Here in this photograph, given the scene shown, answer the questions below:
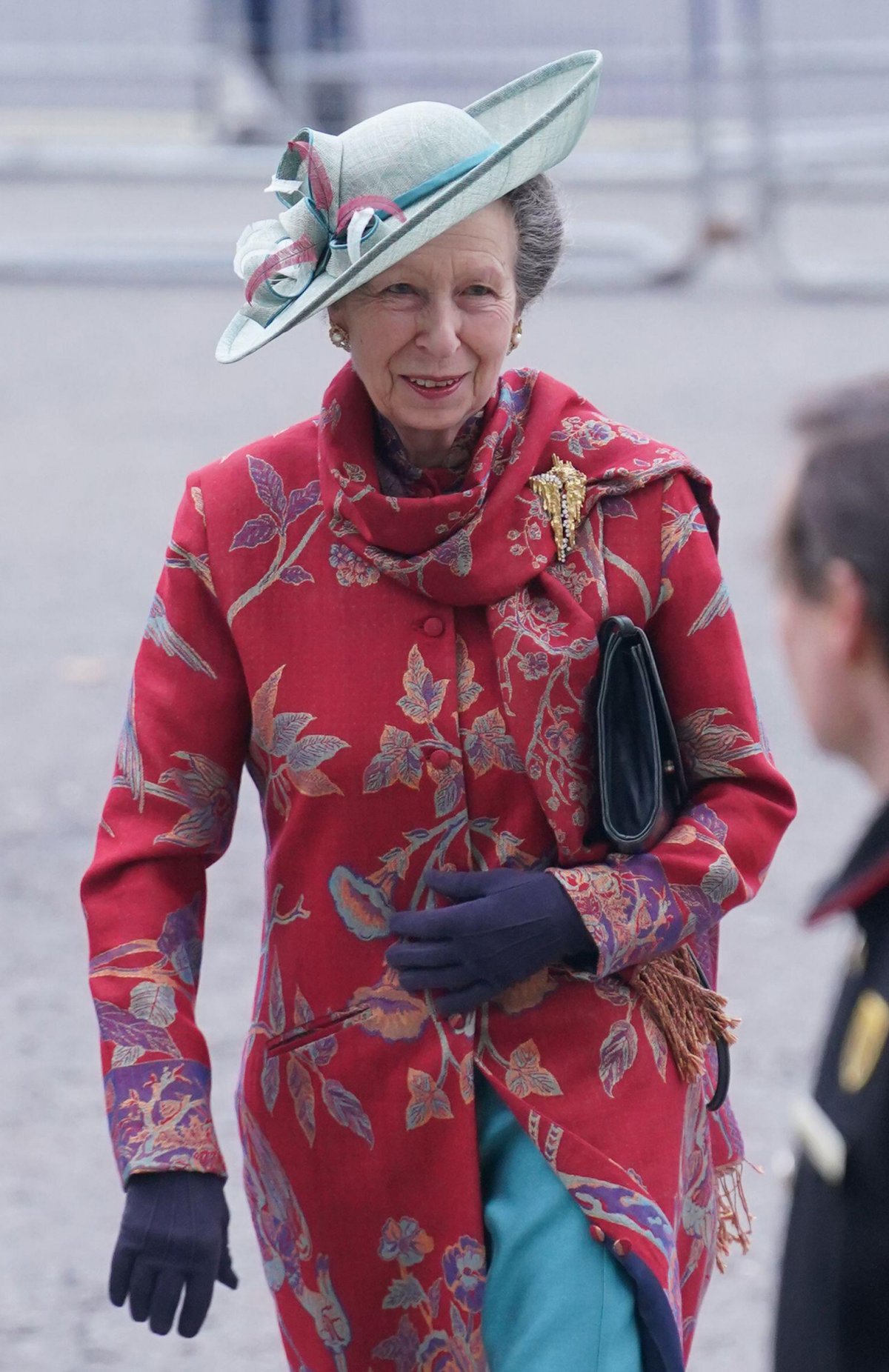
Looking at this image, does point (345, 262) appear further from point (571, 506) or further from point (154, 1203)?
point (154, 1203)

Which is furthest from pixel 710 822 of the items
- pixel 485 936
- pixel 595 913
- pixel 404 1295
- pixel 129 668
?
pixel 129 668

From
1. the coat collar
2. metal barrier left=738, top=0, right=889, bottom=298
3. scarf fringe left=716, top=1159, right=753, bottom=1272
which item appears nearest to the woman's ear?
the coat collar

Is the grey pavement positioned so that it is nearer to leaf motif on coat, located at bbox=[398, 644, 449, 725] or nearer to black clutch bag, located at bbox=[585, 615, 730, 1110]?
black clutch bag, located at bbox=[585, 615, 730, 1110]

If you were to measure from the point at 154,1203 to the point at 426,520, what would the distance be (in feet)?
2.42

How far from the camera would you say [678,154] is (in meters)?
12.8

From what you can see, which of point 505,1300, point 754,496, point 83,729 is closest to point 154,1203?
point 505,1300

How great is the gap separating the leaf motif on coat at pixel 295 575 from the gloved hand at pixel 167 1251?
61 centimetres

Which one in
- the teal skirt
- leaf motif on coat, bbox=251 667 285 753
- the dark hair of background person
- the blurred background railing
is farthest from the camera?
the blurred background railing

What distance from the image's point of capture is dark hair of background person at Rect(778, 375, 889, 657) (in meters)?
1.53

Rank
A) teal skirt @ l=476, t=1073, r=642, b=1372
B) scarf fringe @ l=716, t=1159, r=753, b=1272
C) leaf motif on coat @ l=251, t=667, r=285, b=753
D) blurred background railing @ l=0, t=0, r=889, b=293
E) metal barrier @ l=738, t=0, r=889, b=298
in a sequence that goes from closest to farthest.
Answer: teal skirt @ l=476, t=1073, r=642, b=1372 < leaf motif on coat @ l=251, t=667, r=285, b=753 < scarf fringe @ l=716, t=1159, r=753, b=1272 < metal barrier @ l=738, t=0, r=889, b=298 < blurred background railing @ l=0, t=0, r=889, b=293

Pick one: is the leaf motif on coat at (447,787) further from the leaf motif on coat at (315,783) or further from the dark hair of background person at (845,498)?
the dark hair of background person at (845,498)

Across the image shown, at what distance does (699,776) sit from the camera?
88.5 inches

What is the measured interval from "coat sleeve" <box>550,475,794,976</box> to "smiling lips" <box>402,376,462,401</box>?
0.24 metres

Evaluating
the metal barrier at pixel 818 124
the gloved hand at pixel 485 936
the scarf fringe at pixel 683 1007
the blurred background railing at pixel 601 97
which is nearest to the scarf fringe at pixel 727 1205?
the scarf fringe at pixel 683 1007
